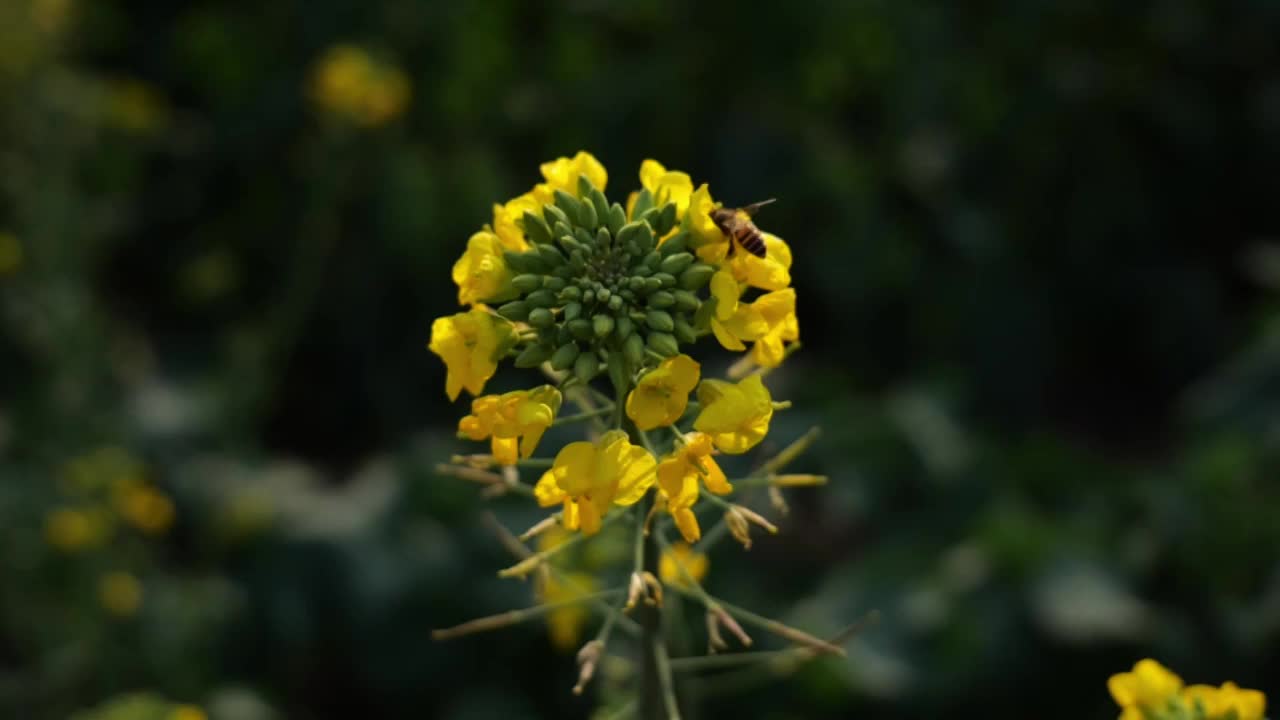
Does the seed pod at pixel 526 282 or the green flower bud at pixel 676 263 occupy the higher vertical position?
the seed pod at pixel 526 282

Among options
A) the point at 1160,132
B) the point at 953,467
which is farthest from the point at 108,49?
the point at 1160,132

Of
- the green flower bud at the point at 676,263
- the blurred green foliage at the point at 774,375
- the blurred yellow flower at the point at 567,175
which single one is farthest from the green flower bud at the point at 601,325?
the blurred green foliage at the point at 774,375

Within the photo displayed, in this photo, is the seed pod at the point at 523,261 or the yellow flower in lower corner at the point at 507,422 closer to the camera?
the yellow flower in lower corner at the point at 507,422

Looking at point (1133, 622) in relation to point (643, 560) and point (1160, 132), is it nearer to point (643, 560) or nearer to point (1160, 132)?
point (643, 560)

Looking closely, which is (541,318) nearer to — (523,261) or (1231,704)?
(523,261)

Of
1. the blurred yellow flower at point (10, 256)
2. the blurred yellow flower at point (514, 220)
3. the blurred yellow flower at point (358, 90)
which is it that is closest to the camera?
the blurred yellow flower at point (514, 220)

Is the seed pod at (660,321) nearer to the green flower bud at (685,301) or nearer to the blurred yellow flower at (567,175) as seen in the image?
the green flower bud at (685,301)

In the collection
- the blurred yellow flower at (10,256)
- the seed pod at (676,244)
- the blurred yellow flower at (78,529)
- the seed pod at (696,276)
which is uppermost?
the blurred yellow flower at (10,256)

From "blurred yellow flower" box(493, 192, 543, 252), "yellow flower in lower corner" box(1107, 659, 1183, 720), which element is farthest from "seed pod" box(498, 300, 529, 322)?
"yellow flower in lower corner" box(1107, 659, 1183, 720)
